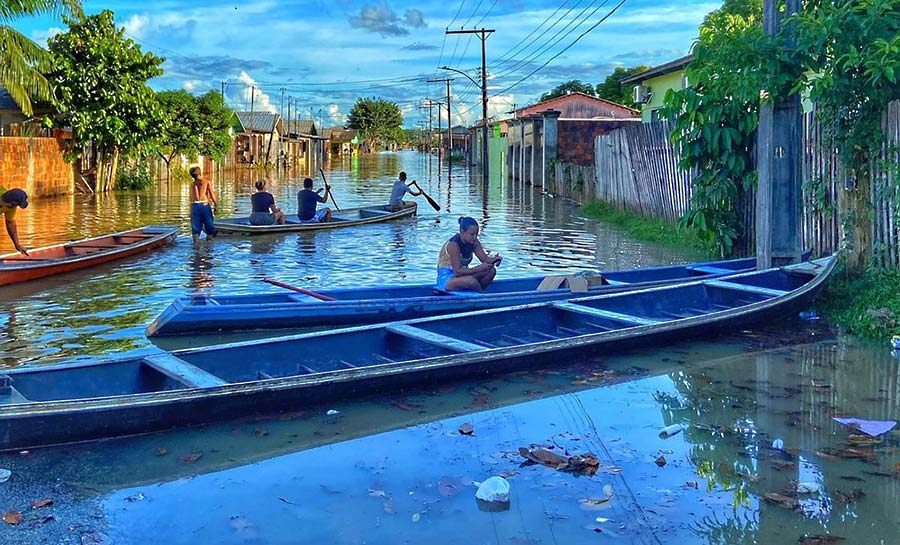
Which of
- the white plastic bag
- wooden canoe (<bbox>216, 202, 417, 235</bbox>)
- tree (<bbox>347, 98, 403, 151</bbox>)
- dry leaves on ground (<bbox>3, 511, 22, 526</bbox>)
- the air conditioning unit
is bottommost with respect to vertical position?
dry leaves on ground (<bbox>3, 511, 22, 526</bbox>)

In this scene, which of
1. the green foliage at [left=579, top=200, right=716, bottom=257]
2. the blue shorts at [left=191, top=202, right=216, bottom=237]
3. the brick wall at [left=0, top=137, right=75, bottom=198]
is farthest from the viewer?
the brick wall at [left=0, top=137, right=75, bottom=198]

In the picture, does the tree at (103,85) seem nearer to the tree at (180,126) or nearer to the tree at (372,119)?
the tree at (180,126)

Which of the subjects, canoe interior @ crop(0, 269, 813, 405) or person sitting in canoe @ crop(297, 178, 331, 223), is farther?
person sitting in canoe @ crop(297, 178, 331, 223)

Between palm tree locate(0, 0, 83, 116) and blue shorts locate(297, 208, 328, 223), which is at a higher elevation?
palm tree locate(0, 0, 83, 116)

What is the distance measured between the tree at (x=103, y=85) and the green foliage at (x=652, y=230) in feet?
55.9

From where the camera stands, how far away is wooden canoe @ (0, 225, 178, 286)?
1182 centimetres

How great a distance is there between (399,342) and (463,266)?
265cm

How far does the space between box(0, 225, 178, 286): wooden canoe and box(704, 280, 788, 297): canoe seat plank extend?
871 cm

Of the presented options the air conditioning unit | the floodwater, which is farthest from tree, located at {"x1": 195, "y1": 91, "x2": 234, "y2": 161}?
the floodwater

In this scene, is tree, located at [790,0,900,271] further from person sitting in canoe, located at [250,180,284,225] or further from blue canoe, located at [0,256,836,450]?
person sitting in canoe, located at [250,180,284,225]

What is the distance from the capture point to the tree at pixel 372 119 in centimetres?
13662

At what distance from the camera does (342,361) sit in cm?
730

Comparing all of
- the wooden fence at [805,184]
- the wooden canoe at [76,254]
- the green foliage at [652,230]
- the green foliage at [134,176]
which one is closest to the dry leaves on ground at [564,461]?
the wooden fence at [805,184]

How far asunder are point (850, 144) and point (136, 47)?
27.4 metres
